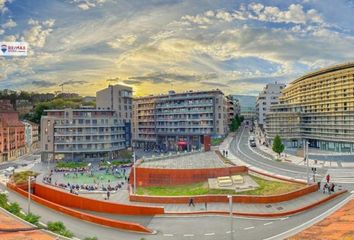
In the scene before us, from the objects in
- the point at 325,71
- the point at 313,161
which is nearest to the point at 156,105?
the point at 325,71

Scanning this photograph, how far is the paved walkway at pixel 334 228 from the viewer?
26.7m

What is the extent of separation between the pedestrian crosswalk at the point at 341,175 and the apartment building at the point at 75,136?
62.5 meters

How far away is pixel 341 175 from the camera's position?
52312 mm

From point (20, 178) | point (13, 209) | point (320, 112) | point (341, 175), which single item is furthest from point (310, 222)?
point (320, 112)

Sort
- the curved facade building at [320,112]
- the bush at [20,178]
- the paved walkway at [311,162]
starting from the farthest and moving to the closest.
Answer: the curved facade building at [320,112] → the paved walkway at [311,162] → the bush at [20,178]

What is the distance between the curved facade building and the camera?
77.2m

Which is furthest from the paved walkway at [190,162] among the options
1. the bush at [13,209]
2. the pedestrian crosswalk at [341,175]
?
the bush at [13,209]

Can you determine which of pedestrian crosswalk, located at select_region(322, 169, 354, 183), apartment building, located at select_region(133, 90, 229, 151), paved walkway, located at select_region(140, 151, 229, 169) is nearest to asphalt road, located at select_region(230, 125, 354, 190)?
pedestrian crosswalk, located at select_region(322, 169, 354, 183)

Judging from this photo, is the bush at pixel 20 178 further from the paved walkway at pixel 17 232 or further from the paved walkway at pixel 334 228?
the paved walkway at pixel 334 228

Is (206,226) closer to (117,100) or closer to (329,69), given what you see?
(329,69)

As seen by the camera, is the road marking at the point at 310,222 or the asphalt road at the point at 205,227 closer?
the road marking at the point at 310,222

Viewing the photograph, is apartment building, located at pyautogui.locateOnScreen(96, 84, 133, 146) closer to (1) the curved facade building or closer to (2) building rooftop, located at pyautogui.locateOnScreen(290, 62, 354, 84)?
(1) the curved facade building

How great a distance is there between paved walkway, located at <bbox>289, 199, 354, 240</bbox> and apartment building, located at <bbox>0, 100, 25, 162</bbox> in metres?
92.4

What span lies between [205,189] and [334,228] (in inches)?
783
